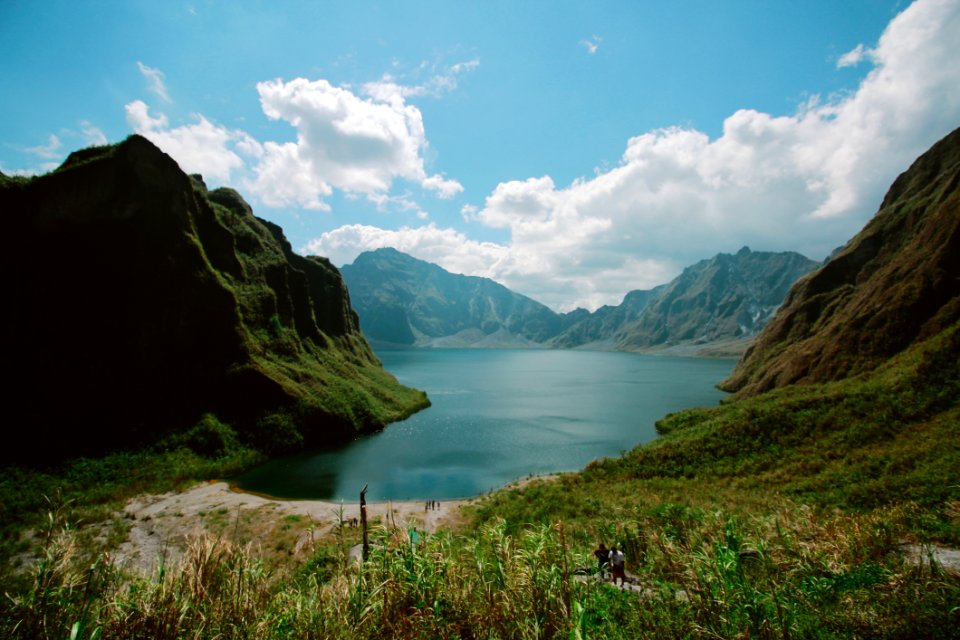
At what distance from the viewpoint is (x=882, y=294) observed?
54.7 meters

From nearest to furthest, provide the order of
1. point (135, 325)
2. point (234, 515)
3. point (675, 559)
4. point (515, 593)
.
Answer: point (515, 593)
point (675, 559)
point (234, 515)
point (135, 325)

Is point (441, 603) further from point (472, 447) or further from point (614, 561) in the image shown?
point (472, 447)

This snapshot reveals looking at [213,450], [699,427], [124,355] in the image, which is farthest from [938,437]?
[124,355]

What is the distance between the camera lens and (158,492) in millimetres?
36062

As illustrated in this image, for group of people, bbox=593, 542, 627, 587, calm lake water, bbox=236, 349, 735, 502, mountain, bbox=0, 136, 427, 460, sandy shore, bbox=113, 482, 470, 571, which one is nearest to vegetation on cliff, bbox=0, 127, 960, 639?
group of people, bbox=593, 542, 627, 587

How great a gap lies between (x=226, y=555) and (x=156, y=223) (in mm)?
65592

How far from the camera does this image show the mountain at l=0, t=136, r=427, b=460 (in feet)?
143

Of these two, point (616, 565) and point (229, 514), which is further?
point (229, 514)

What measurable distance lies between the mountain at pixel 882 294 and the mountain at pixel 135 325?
69.1 metres

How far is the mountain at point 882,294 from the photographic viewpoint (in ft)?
152

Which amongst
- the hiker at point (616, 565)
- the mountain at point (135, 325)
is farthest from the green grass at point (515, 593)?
the mountain at point (135, 325)

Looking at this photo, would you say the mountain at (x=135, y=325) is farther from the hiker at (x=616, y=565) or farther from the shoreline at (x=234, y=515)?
the hiker at (x=616, y=565)

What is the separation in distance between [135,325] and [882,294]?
327 feet

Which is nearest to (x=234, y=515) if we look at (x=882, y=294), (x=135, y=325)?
(x=135, y=325)
